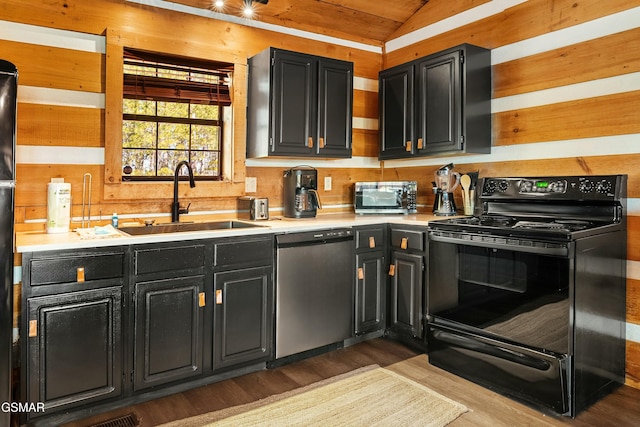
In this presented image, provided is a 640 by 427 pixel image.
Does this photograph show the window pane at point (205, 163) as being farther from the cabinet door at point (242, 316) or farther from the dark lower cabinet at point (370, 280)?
the dark lower cabinet at point (370, 280)

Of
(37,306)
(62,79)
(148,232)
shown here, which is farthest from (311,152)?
(37,306)

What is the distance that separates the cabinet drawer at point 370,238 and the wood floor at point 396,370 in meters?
0.79

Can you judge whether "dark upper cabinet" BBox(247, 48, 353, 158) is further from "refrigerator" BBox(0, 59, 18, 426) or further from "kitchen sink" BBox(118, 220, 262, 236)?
"refrigerator" BBox(0, 59, 18, 426)

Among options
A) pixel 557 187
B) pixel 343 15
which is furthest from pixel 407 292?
pixel 343 15

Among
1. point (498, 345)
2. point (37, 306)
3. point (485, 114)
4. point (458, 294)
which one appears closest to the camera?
point (37, 306)

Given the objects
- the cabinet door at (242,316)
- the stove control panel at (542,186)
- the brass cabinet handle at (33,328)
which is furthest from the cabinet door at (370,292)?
the brass cabinet handle at (33,328)

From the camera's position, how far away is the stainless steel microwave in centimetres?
382


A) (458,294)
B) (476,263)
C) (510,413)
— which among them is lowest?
(510,413)

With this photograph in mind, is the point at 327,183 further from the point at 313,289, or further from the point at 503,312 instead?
the point at 503,312

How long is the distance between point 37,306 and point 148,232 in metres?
0.93

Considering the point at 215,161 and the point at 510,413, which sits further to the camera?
the point at 215,161

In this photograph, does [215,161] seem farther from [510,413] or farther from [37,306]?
[510,413]

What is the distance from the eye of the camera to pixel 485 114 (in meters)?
3.48

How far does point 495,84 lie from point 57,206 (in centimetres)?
318
